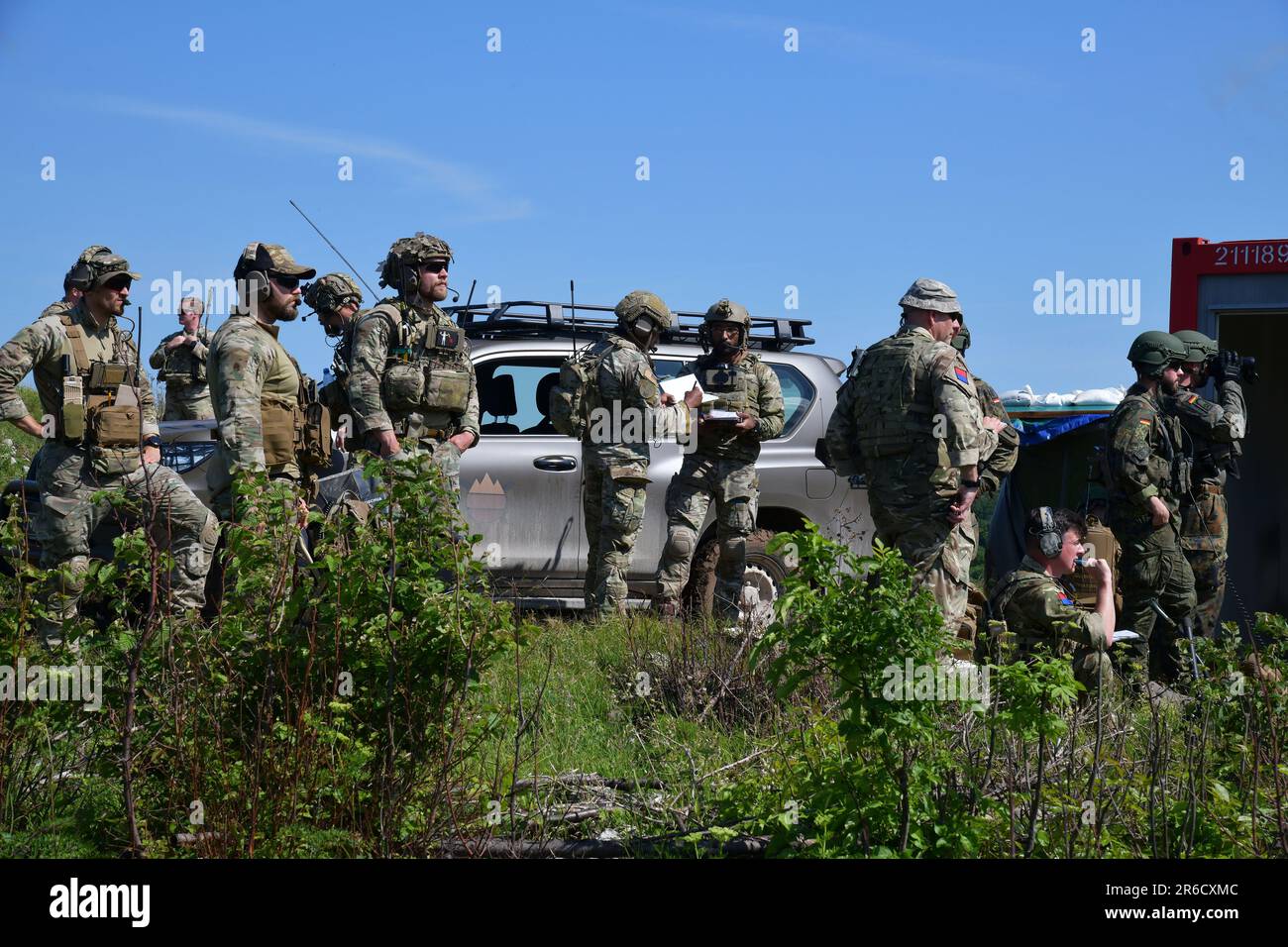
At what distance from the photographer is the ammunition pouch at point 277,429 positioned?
251 inches

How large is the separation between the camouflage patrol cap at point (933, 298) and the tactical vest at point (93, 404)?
3.74 m

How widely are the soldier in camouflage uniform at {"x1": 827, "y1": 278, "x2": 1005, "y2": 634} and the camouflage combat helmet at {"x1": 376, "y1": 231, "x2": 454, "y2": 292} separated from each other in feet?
7.31

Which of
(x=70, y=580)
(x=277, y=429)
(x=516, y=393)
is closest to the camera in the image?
(x=70, y=580)

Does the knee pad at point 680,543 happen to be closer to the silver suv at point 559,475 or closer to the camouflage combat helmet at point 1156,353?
the silver suv at point 559,475

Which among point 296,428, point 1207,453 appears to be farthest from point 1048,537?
point 296,428

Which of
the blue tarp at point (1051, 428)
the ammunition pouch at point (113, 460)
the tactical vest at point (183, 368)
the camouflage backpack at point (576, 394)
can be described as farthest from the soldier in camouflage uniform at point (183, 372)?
the blue tarp at point (1051, 428)

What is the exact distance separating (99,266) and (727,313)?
12.0ft

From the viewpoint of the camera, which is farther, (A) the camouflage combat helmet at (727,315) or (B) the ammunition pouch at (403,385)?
(A) the camouflage combat helmet at (727,315)

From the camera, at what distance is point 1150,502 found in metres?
7.68

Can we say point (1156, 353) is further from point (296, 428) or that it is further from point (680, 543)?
point (296, 428)

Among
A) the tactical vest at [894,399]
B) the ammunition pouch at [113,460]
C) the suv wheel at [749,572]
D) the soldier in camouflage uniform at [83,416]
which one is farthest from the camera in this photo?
the suv wheel at [749,572]

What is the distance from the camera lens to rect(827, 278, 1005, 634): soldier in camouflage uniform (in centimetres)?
654
